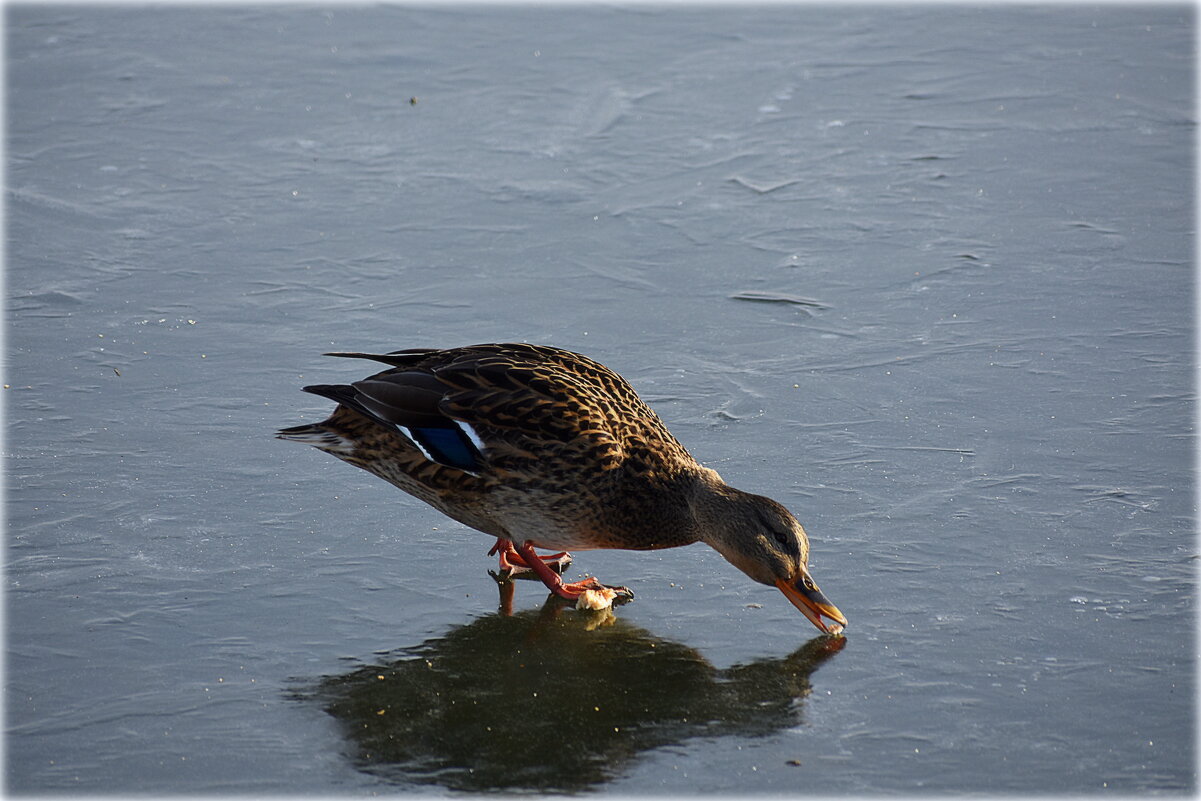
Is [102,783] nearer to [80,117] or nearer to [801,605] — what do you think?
[801,605]

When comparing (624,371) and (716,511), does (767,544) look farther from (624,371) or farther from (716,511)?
(624,371)

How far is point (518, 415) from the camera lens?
4.86 meters

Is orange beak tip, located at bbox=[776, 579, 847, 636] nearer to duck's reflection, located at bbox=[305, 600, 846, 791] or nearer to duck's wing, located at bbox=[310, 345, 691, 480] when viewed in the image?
duck's reflection, located at bbox=[305, 600, 846, 791]

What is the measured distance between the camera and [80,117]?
9.20m

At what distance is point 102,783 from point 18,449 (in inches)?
85.4

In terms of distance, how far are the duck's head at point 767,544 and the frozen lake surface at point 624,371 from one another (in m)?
0.12

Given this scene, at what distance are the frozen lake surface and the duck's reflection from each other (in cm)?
2

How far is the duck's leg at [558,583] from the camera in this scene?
15.8 ft

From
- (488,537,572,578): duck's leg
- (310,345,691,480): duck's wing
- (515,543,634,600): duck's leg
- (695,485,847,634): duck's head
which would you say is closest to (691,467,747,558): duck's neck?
(695,485,847,634): duck's head

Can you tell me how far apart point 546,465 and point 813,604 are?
37.1 inches

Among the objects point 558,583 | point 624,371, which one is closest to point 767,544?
point 558,583

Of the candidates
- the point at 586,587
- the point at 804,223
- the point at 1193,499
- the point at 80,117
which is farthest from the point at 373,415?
the point at 80,117

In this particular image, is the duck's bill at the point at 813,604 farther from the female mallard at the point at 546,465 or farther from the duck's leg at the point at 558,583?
the duck's leg at the point at 558,583

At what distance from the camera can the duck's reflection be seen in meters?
3.85
